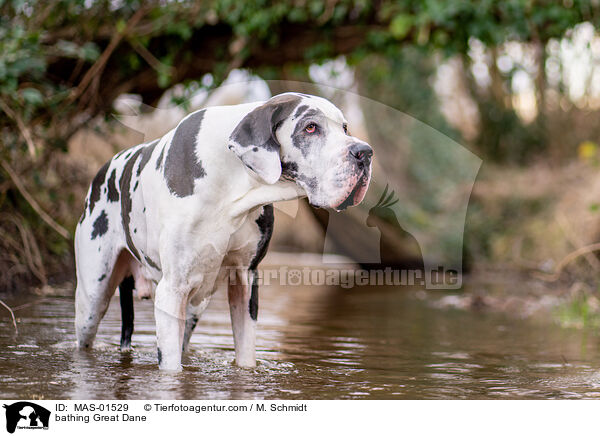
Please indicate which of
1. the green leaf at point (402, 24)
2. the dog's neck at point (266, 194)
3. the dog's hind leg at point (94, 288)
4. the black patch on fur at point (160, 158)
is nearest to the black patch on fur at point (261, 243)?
the dog's neck at point (266, 194)

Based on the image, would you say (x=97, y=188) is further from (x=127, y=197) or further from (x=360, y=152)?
(x=360, y=152)

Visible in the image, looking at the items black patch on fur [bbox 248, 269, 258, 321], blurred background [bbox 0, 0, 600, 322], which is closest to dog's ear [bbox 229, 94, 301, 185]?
black patch on fur [bbox 248, 269, 258, 321]

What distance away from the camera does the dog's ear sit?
326cm

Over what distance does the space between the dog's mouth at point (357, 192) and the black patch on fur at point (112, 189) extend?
1.47 metres

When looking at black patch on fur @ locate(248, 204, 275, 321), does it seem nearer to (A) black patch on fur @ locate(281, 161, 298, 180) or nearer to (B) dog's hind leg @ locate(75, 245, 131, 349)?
(A) black patch on fur @ locate(281, 161, 298, 180)

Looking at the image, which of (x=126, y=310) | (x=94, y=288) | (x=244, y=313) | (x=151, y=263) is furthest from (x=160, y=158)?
(x=126, y=310)

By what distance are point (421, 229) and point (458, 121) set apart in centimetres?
437

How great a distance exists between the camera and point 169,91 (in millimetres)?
8930

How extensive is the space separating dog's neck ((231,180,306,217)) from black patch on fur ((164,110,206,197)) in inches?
8.9

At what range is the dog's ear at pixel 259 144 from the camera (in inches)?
128

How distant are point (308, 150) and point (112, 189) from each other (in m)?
1.42

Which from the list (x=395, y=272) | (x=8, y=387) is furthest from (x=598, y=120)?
(x=8, y=387)

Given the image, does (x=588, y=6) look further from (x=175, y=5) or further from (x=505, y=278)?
(x=505, y=278)
